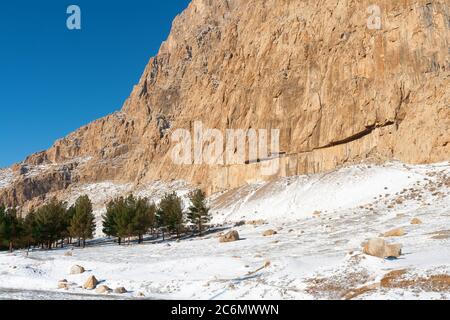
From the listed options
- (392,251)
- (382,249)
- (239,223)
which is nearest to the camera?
(392,251)

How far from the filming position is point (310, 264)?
21.2m

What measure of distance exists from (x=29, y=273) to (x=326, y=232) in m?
23.0

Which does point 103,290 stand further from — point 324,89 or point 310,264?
point 324,89

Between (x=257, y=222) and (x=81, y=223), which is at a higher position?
(x=81, y=223)

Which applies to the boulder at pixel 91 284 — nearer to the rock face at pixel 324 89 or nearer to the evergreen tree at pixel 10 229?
the evergreen tree at pixel 10 229

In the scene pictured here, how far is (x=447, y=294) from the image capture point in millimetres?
14031

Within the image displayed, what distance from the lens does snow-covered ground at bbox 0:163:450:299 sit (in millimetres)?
16906

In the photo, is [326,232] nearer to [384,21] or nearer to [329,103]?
[329,103]

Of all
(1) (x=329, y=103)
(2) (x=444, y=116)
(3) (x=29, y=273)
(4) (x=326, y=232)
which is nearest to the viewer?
(3) (x=29, y=273)

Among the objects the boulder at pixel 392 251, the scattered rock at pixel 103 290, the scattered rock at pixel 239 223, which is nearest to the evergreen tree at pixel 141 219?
the scattered rock at pixel 239 223

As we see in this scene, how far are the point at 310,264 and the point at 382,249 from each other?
11.6ft

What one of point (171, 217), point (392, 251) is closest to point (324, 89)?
point (171, 217)

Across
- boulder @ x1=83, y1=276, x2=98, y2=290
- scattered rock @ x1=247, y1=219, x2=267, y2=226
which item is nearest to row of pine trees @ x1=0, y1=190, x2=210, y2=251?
scattered rock @ x1=247, y1=219, x2=267, y2=226
